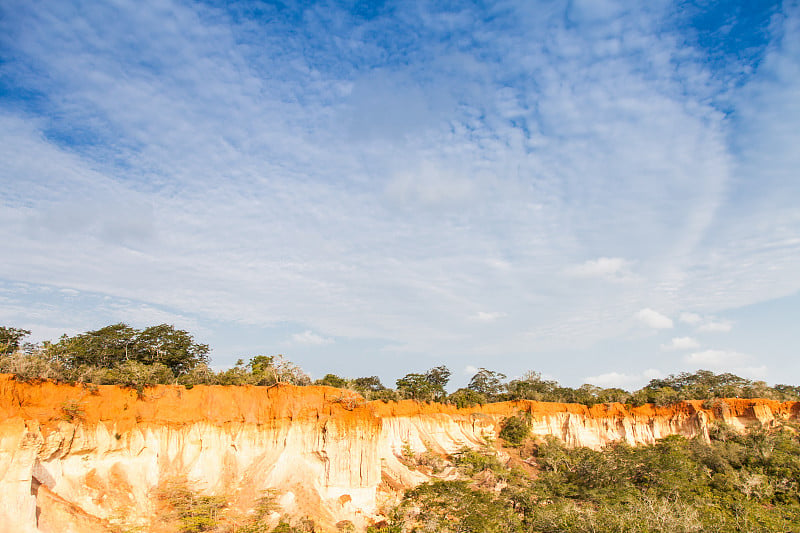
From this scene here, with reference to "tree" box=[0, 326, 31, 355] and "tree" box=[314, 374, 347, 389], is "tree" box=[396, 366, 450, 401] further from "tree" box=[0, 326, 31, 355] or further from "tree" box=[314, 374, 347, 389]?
"tree" box=[0, 326, 31, 355]

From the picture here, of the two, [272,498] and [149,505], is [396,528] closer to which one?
[272,498]

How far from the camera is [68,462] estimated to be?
21141 millimetres

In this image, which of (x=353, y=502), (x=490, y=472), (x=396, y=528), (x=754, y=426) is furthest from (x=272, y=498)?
(x=754, y=426)

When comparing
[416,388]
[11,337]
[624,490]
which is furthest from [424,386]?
[11,337]

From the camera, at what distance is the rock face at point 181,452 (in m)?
19.4

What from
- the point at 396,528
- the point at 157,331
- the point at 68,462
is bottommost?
the point at 396,528

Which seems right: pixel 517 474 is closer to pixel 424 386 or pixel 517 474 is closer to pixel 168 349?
pixel 424 386

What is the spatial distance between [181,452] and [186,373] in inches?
320

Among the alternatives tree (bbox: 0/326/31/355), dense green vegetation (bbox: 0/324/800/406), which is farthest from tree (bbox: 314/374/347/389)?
tree (bbox: 0/326/31/355)

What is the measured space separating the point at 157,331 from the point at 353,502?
20447 millimetres

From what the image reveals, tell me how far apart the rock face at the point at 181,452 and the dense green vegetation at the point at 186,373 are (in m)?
1.23

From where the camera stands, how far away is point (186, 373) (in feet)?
104

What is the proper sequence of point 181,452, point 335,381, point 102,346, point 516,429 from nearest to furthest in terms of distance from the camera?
1. point 181,452
2. point 102,346
3. point 335,381
4. point 516,429

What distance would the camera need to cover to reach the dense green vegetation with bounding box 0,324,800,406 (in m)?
24.5
